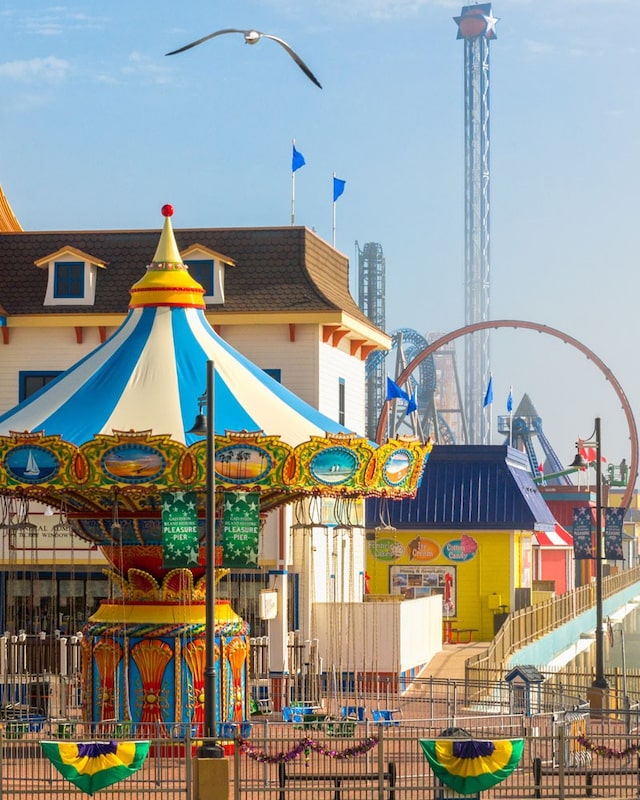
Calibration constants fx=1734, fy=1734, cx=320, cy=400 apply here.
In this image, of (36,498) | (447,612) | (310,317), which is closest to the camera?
(36,498)

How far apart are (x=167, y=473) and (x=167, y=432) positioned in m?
1.05

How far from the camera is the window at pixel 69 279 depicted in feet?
127

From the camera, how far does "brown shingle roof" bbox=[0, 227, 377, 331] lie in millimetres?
38219

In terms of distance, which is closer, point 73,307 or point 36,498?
point 36,498

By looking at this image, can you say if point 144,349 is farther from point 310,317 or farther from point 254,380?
point 310,317

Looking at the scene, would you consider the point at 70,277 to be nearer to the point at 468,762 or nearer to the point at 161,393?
the point at 161,393

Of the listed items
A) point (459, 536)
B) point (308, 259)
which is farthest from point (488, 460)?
point (308, 259)

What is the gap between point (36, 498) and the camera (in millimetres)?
27375

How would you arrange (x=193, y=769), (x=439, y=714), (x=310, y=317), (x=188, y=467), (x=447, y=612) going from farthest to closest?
(x=447, y=612), (x=310, y=317), (x=439, y=714), (x=188, y=467), (x=193, y=769)

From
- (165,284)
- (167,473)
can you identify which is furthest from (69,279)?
(167,473)

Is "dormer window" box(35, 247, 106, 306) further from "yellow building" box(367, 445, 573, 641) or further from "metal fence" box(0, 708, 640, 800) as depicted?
"yellow building" box(367, 445, 573, 641)

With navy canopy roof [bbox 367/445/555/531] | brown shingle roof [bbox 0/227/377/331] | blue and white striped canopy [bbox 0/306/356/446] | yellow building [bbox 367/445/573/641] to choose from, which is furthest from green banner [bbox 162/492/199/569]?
yellow building [bbox 367/445/573/641]

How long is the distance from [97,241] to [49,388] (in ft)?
39.5

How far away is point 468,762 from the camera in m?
20.3
